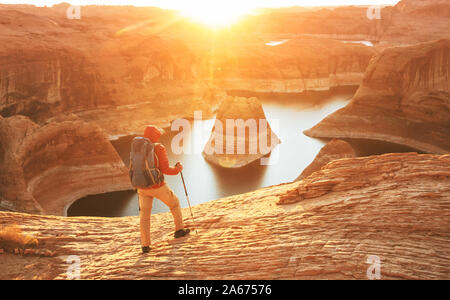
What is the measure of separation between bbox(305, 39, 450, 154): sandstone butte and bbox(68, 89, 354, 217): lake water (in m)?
5.27

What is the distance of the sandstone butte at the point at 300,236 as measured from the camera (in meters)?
5.97

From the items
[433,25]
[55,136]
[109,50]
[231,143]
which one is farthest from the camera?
[433,25]

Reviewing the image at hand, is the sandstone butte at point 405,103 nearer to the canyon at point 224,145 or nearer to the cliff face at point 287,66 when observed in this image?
the canyon at point 224,145

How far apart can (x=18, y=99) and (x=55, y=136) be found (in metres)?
15.5

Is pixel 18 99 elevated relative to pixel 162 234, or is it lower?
elevated

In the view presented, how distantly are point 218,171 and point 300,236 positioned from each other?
25064 millimetres

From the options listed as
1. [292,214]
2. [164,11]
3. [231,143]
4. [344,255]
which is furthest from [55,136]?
[164,11]

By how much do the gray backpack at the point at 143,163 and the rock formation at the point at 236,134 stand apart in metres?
25.8

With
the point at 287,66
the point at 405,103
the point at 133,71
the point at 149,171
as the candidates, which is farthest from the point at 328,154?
the point at 287,66

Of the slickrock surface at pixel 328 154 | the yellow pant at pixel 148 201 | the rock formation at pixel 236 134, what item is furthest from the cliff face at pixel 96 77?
the yellow pant at pixel 148 201

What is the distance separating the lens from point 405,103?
4006cm

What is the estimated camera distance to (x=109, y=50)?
4828cm

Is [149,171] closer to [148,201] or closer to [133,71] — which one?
[148,201]
